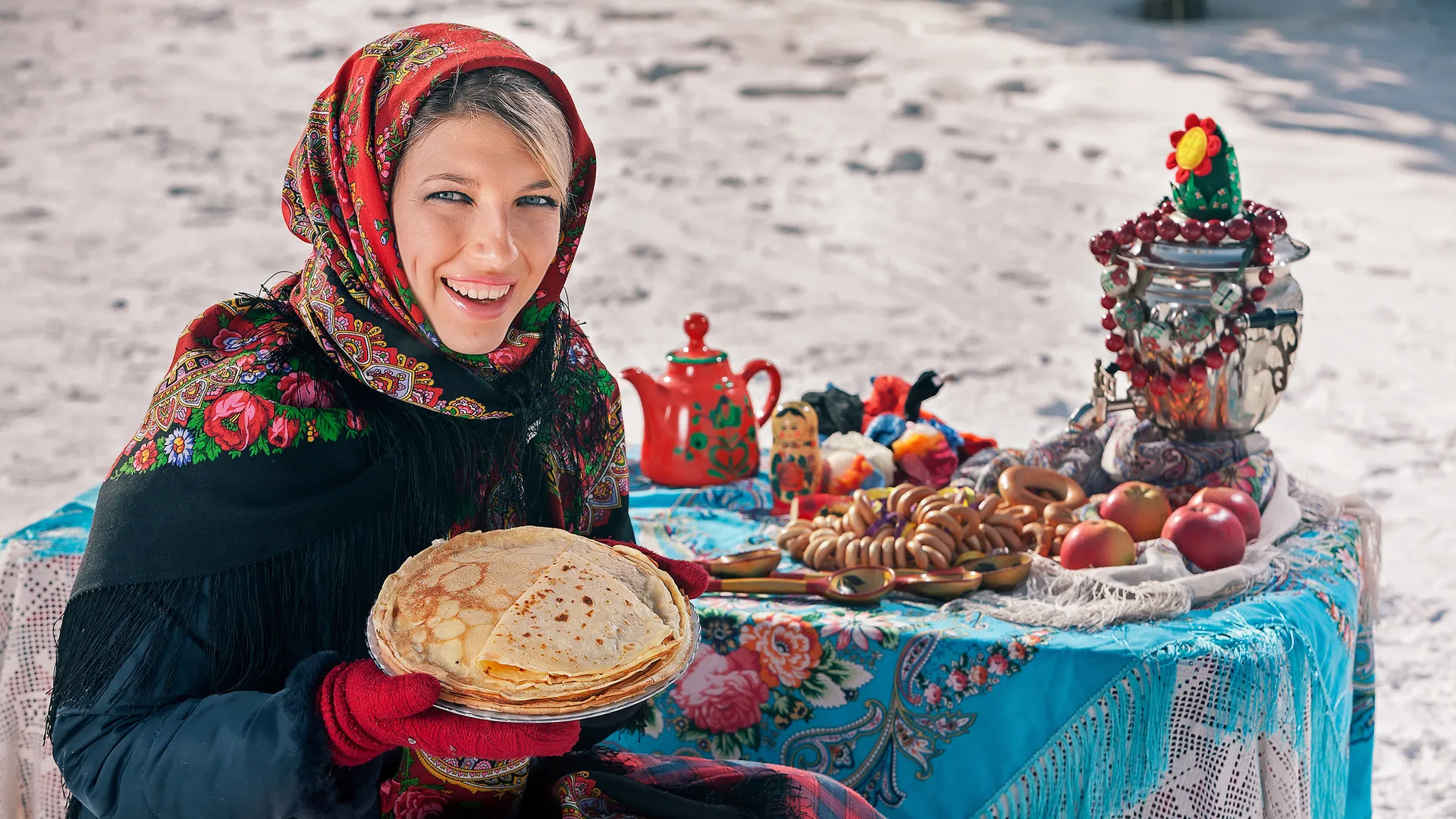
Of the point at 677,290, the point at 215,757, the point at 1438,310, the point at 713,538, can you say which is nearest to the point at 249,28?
the point at 677,290

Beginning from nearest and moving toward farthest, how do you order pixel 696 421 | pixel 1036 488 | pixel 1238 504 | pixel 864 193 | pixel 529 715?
1. pixel 529 715
2. pixel 1238 504
3. pixel 1036 488
4. pixel 696 421
5. pixel 864 193

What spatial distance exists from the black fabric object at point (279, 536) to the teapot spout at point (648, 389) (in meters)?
0.90

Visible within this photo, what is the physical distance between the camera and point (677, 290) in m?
7.72

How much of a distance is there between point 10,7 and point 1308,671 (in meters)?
13.5

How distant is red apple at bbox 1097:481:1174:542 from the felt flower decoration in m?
0.61

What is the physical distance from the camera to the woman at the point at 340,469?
5.64ft

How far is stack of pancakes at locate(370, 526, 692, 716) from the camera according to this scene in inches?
66.6

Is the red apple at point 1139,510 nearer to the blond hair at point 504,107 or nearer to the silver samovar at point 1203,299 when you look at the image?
the silver samovar at point 1203,299

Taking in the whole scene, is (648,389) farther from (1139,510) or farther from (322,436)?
(322,436)

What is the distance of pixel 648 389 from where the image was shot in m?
3.12

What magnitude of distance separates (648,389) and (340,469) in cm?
120

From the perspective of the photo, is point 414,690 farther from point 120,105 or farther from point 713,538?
point 120,105

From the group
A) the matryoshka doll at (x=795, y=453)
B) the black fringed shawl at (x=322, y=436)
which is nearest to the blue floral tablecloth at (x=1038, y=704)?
the matryoshka doll at (x=795, y=453)

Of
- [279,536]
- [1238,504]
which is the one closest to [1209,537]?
[1238,504]
